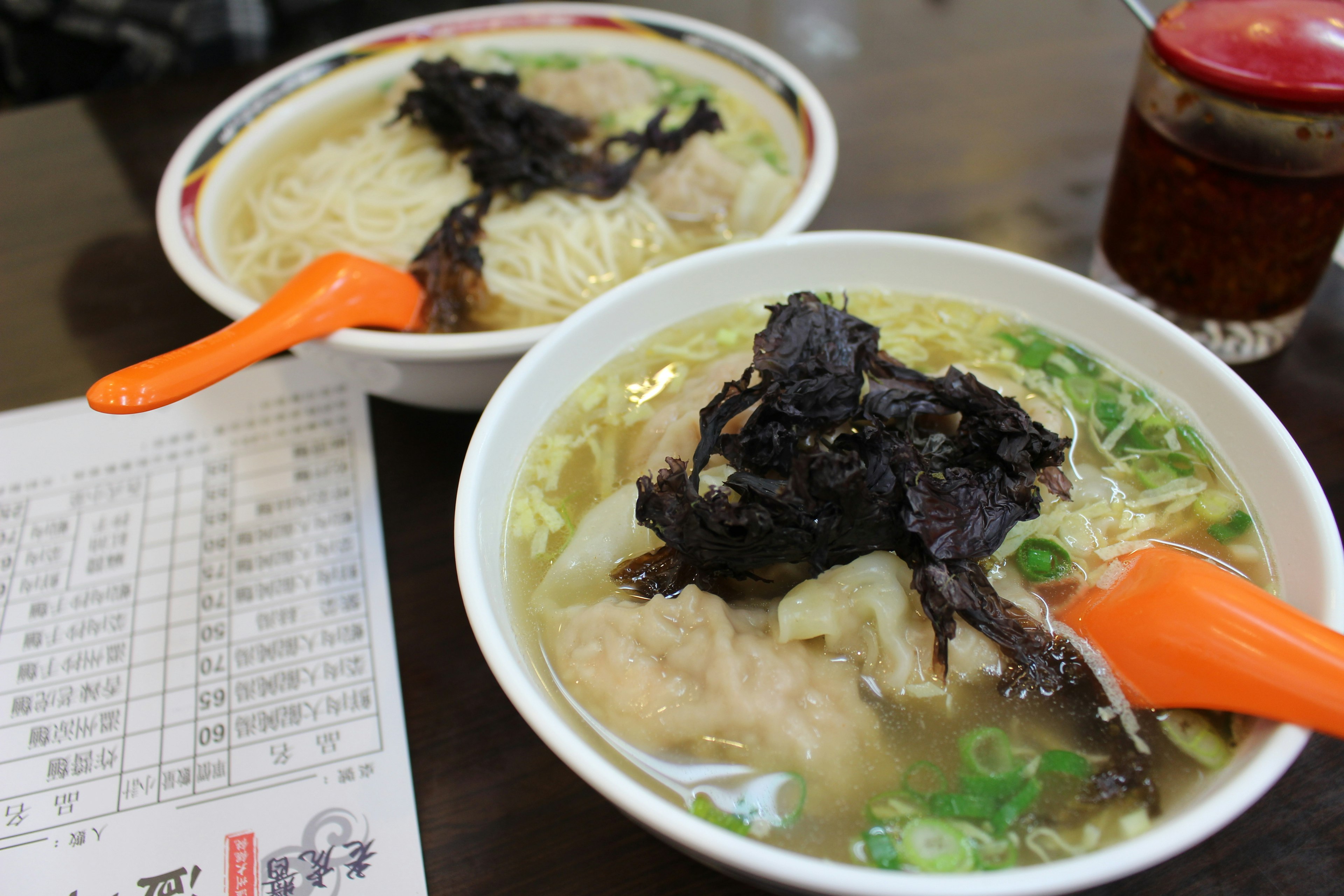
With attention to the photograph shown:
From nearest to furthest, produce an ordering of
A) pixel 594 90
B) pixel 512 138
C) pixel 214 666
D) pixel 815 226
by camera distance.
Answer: pixel 214 666
pixel 512 138
pixel 815 226
pixel 594 90

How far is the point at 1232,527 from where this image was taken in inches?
50.9

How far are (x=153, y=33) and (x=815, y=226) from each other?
334 centimetres

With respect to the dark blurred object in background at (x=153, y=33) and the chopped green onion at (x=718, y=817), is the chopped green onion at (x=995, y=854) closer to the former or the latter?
the chopped green onion at (x=718, y=817)

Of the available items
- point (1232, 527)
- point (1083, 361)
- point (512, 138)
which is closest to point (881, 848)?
point (1232, 527)

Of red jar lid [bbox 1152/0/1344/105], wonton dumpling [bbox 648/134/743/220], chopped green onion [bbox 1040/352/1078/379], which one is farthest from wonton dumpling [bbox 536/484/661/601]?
red jar lid [bbox 1152/0/1344/105]

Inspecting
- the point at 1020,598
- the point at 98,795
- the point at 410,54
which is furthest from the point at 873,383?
the point at 410,54

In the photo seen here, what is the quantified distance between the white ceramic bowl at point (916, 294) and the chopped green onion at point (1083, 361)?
21 millimetres

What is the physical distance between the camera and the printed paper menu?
133 cm

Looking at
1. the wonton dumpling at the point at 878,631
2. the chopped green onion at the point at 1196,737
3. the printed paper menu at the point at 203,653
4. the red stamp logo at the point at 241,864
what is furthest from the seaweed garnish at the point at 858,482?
the red stamp logo at the point at 241,864

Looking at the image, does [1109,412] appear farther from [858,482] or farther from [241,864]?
[241,864]

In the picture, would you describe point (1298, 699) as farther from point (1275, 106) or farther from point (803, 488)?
point (1275, 106)

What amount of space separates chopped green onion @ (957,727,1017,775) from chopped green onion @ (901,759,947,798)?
0.15ft

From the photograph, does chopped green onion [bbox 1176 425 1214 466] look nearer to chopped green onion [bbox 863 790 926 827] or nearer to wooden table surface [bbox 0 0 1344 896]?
wooden table surface [bbox 0 0 1344 896]

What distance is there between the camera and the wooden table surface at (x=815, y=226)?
131cm
